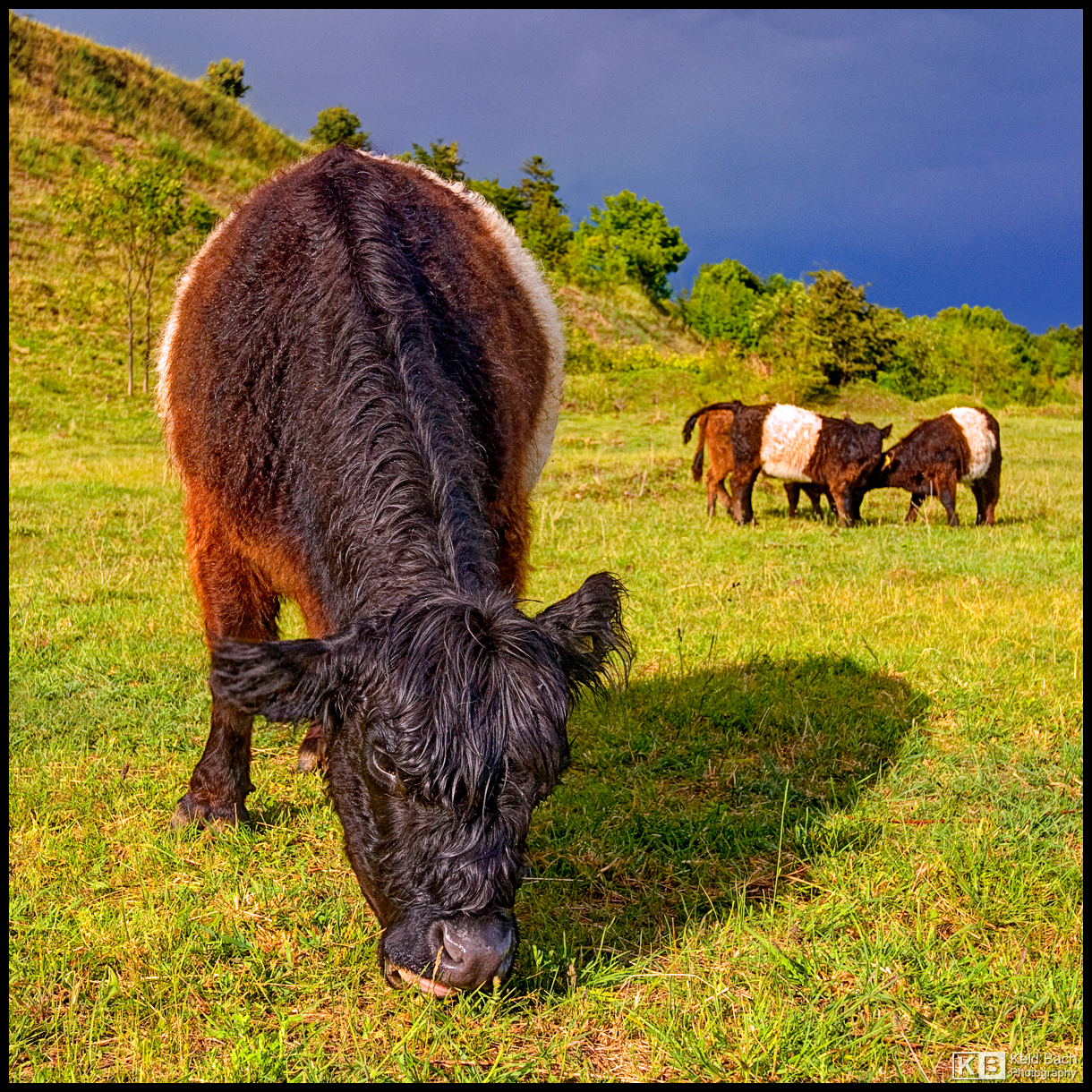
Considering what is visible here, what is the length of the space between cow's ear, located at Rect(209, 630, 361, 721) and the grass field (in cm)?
107

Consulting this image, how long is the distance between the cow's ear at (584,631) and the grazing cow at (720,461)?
33.9ft

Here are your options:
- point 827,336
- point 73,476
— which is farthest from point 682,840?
point 827,336

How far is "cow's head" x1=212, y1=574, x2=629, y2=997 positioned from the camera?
8.05ft

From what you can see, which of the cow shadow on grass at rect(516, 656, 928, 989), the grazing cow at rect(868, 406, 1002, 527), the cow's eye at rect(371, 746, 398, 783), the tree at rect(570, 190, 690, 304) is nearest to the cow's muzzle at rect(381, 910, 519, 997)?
the cow's eye at rect(371, 746, 398, 783)

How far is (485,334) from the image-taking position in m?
4.06

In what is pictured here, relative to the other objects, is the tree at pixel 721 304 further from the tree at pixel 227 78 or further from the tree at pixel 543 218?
the tree at pixel 227 78

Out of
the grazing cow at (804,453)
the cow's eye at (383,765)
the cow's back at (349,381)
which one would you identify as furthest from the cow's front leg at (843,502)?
the cow's eye at (383,765)

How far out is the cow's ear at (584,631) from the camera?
9.14 ft

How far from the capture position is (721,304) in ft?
222

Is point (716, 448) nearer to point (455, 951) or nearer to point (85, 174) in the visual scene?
point (455, 951)

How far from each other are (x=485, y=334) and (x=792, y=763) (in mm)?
2641

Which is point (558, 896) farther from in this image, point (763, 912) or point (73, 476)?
point (73, 476)

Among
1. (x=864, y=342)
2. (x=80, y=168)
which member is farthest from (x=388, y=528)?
(x=864, y=342)

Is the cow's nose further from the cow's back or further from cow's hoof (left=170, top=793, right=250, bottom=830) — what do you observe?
cow's hoof (left=170, top=793, right=250, bottom=830)
